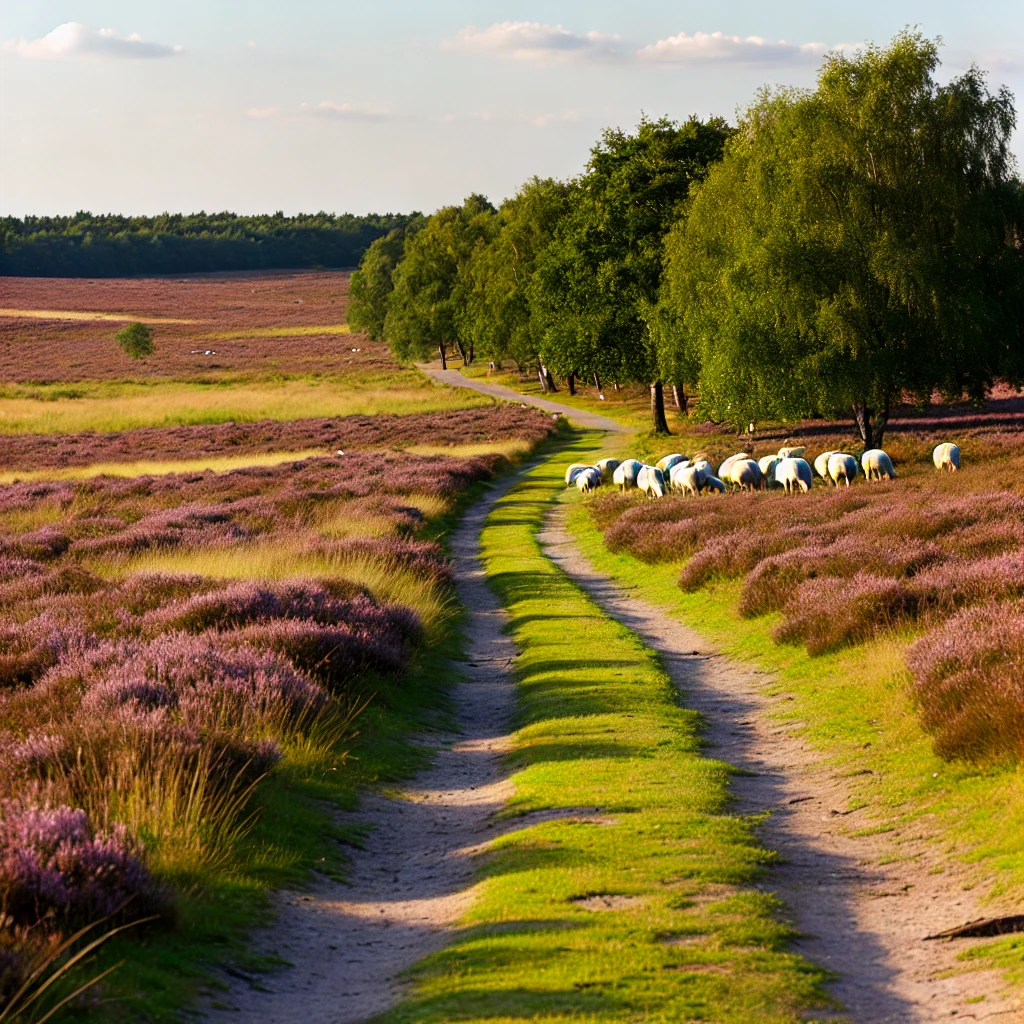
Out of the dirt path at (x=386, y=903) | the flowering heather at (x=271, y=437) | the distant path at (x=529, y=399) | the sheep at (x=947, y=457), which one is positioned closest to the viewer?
the dirt path at (x=386, y=903)

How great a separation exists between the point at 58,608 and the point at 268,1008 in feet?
36.2

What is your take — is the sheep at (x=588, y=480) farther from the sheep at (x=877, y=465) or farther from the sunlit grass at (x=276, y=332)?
the sunlit grass at (x=276, y=332)

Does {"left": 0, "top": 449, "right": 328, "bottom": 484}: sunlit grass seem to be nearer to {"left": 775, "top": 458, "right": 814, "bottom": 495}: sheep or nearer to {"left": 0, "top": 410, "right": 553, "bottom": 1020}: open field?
{"left": 775, "top": 458, "right": 814, "bottom": 495}: sheep

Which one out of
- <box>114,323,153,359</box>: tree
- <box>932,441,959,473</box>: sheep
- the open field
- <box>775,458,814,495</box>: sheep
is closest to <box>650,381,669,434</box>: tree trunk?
<box>932,441,959,473</box>: sheep

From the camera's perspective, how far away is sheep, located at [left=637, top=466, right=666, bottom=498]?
3475cm

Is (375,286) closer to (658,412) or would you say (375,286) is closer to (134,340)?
(134,340)

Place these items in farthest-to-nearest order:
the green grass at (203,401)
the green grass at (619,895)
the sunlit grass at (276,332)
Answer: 1. the sunlit grass at (276,332)
2. the green grass at (203,401)
3. the green grass at (619,895)

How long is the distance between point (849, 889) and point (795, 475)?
25.4 m

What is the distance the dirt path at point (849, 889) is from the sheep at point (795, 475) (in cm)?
1928

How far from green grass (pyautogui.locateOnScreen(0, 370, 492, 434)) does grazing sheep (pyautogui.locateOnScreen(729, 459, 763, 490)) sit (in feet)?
145

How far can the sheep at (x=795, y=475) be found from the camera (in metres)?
32.4

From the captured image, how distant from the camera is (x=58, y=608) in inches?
636

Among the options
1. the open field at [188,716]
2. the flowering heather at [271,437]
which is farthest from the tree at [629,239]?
the open field at [188,716]

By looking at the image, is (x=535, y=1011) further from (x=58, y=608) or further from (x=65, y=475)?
(x=65, y=475)
